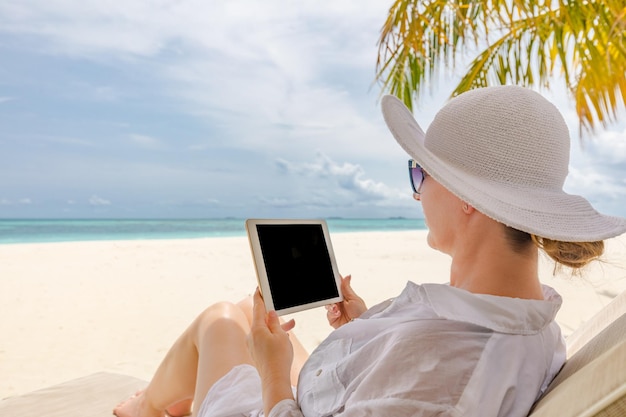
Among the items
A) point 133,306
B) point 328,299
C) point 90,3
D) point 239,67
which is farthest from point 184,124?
point 328,299

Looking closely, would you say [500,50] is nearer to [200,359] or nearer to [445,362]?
[200,359]

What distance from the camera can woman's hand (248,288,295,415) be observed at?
0.98 m

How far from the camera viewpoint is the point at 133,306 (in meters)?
4.62

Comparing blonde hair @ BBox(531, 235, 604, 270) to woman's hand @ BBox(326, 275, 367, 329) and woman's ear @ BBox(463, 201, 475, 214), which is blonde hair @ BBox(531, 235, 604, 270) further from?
woman's hand @ BBox(326, 275, 367, 329)

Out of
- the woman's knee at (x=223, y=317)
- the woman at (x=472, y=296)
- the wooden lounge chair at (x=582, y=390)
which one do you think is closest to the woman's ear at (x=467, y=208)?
the woman at (x=472, y=296)

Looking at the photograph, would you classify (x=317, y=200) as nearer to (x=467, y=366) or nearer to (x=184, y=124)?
(x=184, y=124)

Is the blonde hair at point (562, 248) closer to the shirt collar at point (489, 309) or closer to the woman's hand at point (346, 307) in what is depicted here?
the shirt collar at point (489, 309)

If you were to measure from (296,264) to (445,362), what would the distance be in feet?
1.64

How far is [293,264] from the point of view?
1197 millimetres

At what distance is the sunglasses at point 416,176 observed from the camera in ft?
3.41

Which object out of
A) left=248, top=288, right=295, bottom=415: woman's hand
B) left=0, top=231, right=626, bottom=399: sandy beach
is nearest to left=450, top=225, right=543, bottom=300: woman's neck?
left=248, top=288, right=295, bottom=415: woman's hand

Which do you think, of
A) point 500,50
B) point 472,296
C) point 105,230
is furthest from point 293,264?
point 105,230

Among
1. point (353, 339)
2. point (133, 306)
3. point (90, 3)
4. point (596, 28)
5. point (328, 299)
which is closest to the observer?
point (353, 339)

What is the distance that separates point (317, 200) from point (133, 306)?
2862 centimetres
